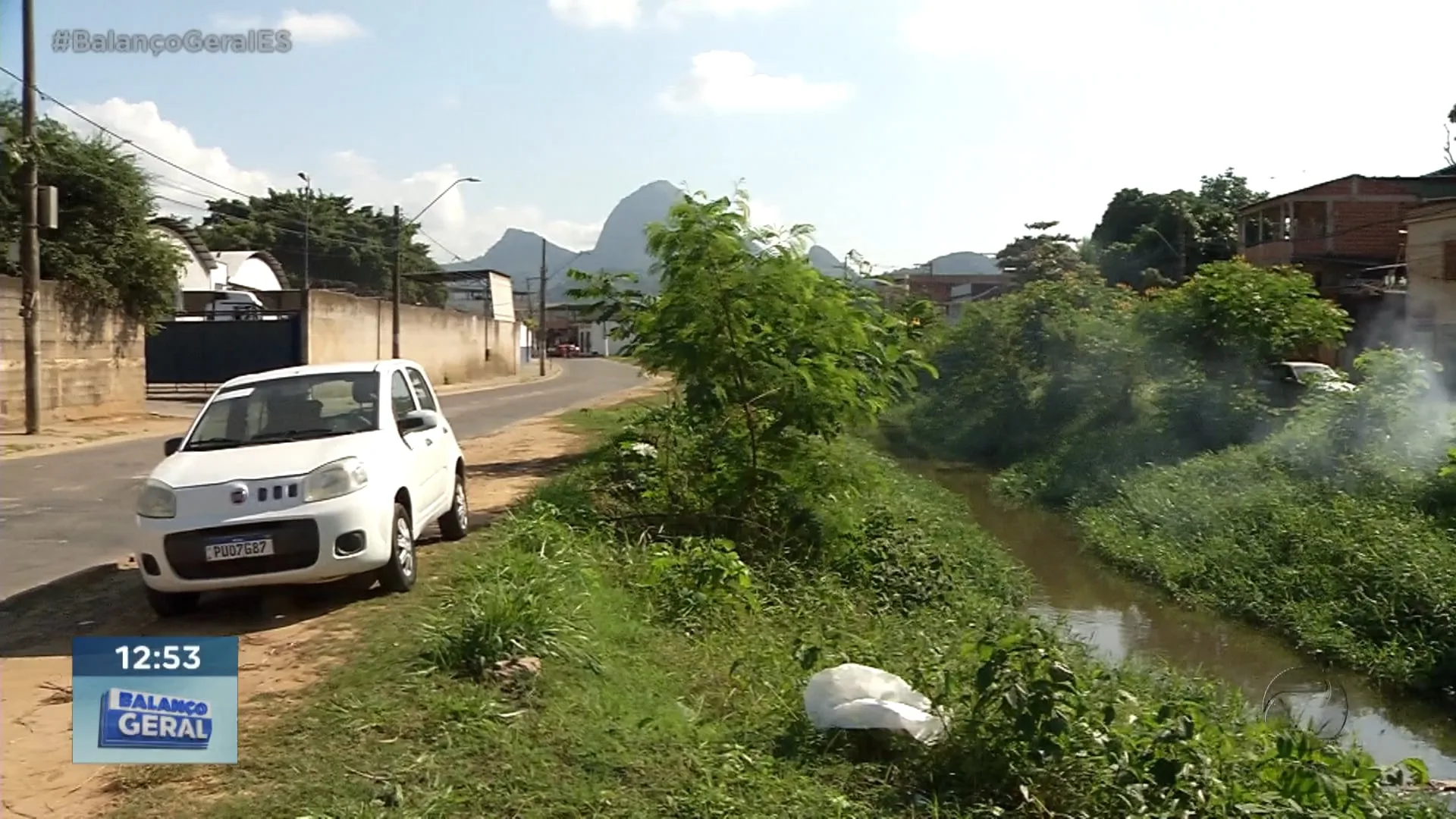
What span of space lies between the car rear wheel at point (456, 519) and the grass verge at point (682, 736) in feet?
5.26

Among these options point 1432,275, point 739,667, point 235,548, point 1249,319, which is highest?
point 1432,275

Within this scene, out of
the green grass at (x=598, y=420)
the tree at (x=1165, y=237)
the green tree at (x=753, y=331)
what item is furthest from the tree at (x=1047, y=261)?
the green tree at (x=753, y=331)

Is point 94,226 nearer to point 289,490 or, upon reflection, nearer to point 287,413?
A: point 287,413

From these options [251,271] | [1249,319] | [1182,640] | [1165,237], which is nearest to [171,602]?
[1182,640]

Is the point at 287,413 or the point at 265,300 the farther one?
the point at 265,300

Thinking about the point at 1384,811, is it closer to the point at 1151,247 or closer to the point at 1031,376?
the point at 1031,376

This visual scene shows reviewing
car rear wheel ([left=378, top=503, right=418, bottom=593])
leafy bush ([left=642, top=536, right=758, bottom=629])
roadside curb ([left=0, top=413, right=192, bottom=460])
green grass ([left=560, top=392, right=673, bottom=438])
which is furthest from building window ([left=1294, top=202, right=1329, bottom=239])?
car rear wheel ([left=378, top=503, right=418, bottom=593])

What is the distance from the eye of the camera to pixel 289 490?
22.6 feet

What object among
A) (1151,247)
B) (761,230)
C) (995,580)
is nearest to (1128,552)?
(995,580)

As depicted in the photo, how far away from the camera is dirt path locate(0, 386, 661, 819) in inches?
181

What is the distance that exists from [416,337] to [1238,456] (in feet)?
103

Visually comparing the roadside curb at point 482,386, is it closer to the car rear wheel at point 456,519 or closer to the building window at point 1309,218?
the car rear wheel at point 456,519

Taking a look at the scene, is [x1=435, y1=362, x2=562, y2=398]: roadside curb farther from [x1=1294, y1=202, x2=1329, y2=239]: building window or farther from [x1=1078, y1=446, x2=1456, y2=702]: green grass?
[x1=1294, y1=202, x2=1329, y2=239]: building window

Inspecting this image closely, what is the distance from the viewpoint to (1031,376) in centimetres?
2734
